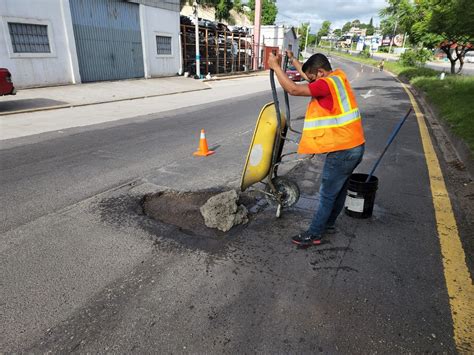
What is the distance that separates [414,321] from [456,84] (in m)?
15.3

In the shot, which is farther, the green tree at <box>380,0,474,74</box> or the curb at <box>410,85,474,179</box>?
the green tree at <box>380,0,474,74</box>

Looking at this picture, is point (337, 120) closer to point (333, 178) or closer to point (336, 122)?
point (336, 122)

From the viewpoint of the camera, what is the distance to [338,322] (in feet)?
7.65

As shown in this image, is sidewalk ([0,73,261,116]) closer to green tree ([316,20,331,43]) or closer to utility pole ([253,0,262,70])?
utility pole ([253,0,262,70])

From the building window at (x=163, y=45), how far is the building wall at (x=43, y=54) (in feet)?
22.7

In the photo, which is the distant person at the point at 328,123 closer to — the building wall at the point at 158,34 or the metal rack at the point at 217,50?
the building wall at the point at 158,34

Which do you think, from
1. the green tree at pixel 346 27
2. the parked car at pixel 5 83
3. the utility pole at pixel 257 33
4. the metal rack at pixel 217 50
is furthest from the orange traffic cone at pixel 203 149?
the green tree at pixel 346 27

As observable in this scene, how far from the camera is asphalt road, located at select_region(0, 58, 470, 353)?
2.21 meters

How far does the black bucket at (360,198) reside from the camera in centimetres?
373

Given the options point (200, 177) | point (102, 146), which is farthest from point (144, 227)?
point (102, 146)

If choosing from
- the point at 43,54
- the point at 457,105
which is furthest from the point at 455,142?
the point at 43,54

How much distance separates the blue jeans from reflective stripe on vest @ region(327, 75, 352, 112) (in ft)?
1.33

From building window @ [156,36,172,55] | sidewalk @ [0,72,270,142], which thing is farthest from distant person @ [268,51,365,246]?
building window @ [156,36,172,55]

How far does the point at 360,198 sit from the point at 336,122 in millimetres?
1189
